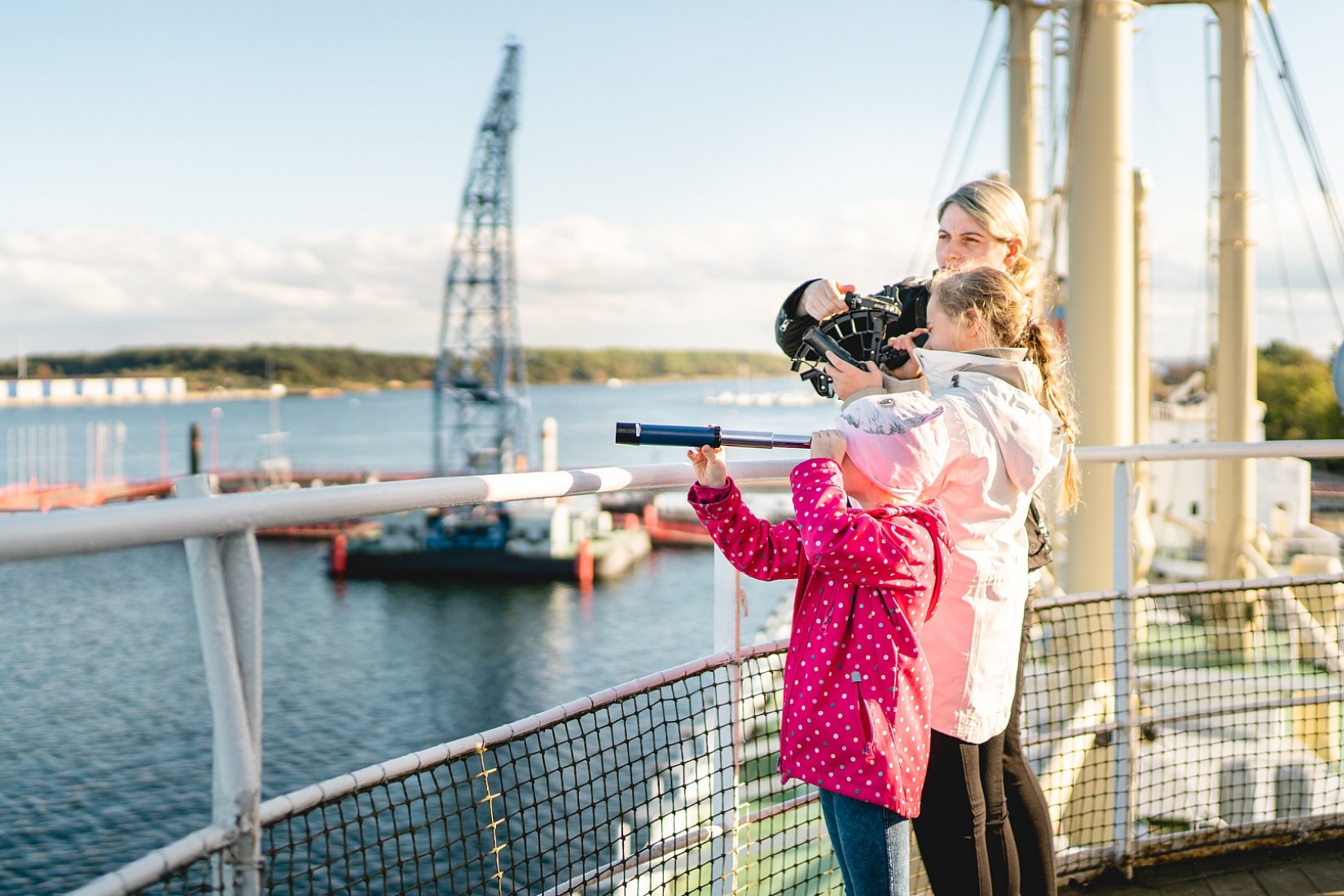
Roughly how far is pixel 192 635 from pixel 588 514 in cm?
1544

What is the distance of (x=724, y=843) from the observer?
1.85 metres

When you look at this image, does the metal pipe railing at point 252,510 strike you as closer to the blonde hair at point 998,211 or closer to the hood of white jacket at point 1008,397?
the hood of white jacket at point 1008,397

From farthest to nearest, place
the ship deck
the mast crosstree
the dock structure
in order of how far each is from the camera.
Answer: the dock structure
the mast crosstree
the ship deck

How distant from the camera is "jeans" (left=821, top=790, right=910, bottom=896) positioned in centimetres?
144

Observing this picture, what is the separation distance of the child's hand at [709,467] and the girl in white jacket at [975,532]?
0.25 metres

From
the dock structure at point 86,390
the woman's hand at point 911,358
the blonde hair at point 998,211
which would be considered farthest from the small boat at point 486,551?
the dock structure at point 86,390

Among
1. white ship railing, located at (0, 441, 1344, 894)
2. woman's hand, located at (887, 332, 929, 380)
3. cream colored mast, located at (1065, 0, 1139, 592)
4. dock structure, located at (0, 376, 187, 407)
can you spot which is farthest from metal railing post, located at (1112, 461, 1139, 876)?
dock structure, located at (0, 376, 187, 407)

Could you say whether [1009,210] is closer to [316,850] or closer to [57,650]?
[316,850]

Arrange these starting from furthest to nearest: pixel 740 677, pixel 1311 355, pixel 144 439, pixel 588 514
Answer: pixel 144 439 < pixel 1311 355 < pixel 588 514 < pixel 740 677

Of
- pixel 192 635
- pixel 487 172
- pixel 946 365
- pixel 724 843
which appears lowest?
pixel 192 635

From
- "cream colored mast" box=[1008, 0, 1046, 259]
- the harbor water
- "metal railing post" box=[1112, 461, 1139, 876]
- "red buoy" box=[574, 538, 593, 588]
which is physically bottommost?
the harbor water

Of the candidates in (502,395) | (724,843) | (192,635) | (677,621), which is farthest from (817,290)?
(502,395)

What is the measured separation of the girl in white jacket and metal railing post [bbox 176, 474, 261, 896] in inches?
34.1

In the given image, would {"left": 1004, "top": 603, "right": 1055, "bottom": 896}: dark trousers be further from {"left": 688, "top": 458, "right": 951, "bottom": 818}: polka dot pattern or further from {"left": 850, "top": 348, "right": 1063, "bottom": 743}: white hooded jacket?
{"left": 688, "top": 458, "right": 951, "bottom": 818}: polka dot pattern
